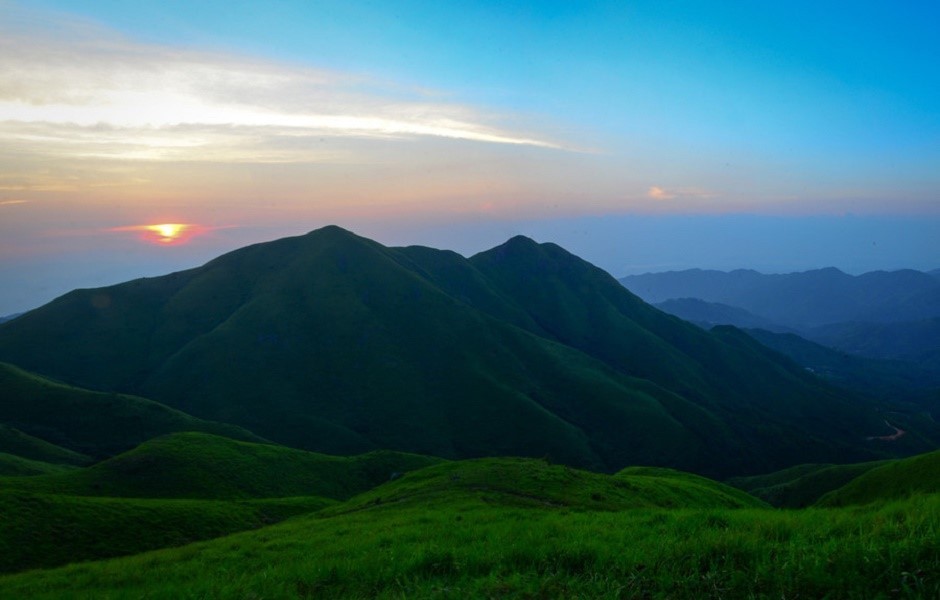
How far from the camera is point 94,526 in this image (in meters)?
45.8

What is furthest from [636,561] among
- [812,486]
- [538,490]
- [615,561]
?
[812,486]

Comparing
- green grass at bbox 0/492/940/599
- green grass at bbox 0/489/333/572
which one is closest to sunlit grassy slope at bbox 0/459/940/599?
green grass at bbox 0/492/940/599

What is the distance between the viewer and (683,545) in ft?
40.5

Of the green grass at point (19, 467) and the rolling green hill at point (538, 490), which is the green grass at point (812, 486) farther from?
the green grass at point (19, 467)

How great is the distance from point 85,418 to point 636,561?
16539 cm

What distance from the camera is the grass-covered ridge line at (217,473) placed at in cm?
7350

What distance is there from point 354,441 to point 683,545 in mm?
176985

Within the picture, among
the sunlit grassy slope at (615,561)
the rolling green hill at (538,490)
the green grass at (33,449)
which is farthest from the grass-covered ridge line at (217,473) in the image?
the sunlit grassy slope at (615,561)

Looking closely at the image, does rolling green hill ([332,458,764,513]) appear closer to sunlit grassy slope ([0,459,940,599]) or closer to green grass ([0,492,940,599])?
sunlit grassy slope ([0,459,940,599])

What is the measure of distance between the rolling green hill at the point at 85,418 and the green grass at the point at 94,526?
89.0 metres

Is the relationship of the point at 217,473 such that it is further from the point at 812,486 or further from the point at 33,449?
the point at 812,486

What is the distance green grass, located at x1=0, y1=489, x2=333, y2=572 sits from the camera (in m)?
41.2

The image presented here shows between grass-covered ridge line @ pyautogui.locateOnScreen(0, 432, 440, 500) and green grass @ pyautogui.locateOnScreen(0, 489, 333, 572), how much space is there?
24.4 m

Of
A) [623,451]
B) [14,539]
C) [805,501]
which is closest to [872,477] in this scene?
[805,501]
